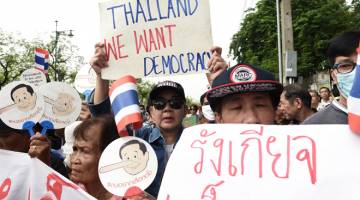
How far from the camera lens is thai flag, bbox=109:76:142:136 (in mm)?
2369

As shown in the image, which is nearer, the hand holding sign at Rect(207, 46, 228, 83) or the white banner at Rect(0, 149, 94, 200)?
the white banner at Rect(0, 149, 94, 200)

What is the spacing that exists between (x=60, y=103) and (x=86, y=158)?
94 centimetres

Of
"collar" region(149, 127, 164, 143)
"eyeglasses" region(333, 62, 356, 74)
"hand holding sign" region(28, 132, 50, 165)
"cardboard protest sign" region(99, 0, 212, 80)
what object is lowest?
"collar" region(149, 127, 164, 143)

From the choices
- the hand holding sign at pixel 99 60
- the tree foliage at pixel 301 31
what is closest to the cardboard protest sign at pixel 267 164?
the hand holding sign at pixel 99 60

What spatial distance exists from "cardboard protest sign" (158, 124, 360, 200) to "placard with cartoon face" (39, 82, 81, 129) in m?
1.70

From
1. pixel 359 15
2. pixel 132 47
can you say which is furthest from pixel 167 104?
pixel 359 15

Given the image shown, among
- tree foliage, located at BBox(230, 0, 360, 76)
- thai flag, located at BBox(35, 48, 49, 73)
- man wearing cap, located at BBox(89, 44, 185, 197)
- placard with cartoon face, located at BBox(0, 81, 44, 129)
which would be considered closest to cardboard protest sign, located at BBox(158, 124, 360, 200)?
man wearing cap, located at BBox(89, 44, 185, 197)

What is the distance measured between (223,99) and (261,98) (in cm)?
17

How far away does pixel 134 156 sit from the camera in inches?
87.1

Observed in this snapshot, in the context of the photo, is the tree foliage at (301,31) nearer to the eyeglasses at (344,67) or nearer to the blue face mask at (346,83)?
the eyeglasses at (344,67)

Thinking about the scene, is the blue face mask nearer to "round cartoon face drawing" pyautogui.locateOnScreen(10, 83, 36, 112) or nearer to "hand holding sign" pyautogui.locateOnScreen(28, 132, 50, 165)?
"hand holding sign" pyautogui.locateOnScreen(28, 132, 50, 165)

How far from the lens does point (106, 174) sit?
2.20m

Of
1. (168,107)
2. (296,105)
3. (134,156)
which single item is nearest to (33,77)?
(168,107)

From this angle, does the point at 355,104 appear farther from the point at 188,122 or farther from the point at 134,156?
the point at 188,122
